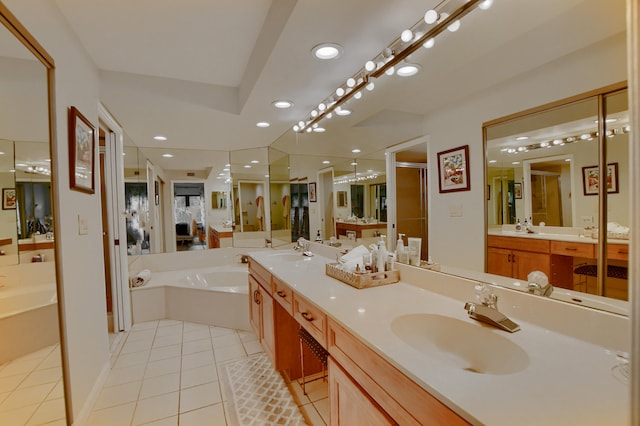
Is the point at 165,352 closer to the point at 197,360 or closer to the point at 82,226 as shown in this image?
the point at 197,360

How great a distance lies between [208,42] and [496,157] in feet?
6.08

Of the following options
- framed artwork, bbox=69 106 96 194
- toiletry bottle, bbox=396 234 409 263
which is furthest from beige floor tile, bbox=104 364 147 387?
toiletry bottle, bbox=396 234 409 263

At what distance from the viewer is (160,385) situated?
207 cm

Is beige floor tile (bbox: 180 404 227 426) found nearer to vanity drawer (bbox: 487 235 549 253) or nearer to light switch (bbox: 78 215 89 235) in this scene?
light switch (bbox: 78 215 89 235)

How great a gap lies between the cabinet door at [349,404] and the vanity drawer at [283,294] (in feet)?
1.79

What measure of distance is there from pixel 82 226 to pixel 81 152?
446mm

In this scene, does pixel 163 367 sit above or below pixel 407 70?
below

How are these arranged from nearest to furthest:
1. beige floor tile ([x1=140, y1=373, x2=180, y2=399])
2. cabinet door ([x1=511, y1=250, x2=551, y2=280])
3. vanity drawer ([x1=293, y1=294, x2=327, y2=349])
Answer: cabinet door ([x1=511, y1=250, x2=551, y2=280]) < vanity drawer ([x1=293, y1=294, x2=327, y2=349]) < beige floor tile ([x1=140, y1=373, x2=180, y2=399])

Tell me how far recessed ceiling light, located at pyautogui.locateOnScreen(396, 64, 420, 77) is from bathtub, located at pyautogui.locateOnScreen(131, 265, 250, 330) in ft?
8.07

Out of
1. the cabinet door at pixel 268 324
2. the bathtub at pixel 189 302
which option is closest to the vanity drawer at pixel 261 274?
the cabinet door at pixel 268 324

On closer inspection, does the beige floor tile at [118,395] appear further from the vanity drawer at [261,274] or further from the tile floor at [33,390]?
the vanity drawer at [261,274]

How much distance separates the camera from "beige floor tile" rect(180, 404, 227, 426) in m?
1.69

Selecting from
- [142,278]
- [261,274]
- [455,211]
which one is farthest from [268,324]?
[142,278]

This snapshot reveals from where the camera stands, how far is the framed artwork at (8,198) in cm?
114
